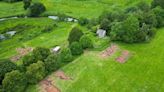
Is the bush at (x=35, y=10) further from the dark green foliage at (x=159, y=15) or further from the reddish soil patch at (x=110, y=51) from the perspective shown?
the reddish soil patch at (x=110, y=51)

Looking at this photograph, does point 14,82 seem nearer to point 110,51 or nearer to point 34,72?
point 34,72

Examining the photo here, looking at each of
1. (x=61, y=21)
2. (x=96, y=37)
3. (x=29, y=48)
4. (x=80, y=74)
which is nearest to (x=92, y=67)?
(x=80, y=74)

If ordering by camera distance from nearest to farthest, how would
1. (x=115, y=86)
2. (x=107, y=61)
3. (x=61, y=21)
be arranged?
1. (x=115, y=86)
2. (x=107, y=61)
3. (x=61, y=21)

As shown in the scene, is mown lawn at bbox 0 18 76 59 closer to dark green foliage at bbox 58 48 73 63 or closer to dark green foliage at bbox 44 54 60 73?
dark green foliage at bbox 58 48 73 63

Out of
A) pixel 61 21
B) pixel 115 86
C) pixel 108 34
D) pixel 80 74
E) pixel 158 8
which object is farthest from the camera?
pixel 61 21

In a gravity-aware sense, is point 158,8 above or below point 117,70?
above

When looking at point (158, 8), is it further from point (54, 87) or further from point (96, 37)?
point (54, 87)

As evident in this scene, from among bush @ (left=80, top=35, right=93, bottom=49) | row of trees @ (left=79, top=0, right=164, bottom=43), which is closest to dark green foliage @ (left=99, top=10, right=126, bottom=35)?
row of trees @ (left=79, top=0, right=164, bottom=43)

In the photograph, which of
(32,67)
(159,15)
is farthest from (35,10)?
(32,67)
